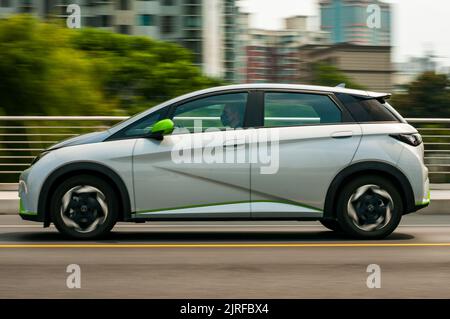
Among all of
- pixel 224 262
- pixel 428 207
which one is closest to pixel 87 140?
pixel 224 262

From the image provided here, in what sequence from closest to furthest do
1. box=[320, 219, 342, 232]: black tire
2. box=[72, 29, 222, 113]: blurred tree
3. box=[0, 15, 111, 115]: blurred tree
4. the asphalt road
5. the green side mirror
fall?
1. the asphalt road
2. the green side mirror
3. box=[320, 219, 342, 232]: black tire
4. box=[0, 15, 111, 115]: blurred tree
5. box=[72, 29, 222, 113]: blurred tree

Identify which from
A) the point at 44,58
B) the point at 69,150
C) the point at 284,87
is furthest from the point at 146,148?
the point at 44,58

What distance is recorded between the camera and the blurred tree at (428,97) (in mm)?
114938

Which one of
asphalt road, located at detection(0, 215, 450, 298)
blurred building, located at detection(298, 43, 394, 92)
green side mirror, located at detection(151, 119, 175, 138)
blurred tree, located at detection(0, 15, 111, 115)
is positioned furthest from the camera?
blurred building, located at detection(298, 43, 394, 92)

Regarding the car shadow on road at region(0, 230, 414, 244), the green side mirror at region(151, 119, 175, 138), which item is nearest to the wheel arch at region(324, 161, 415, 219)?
the car shadow on road at region(0, 230, 414, 244)

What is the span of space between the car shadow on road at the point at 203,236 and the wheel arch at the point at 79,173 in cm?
33

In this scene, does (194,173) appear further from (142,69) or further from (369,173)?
(142,69)

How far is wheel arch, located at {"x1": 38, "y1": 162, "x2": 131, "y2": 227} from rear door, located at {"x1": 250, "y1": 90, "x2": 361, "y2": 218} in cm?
117

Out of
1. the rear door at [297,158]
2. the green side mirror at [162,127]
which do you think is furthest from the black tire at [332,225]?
the green side mirror at [162,127]

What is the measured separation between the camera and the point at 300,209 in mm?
9180

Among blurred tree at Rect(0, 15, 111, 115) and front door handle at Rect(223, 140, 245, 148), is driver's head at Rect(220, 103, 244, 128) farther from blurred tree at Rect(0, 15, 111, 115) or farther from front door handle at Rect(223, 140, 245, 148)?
blurred tree at Rect(0, 15, 111, 115)

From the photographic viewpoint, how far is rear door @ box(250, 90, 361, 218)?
29.8 feet
